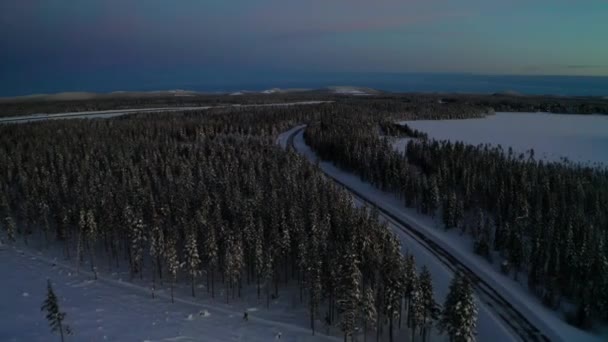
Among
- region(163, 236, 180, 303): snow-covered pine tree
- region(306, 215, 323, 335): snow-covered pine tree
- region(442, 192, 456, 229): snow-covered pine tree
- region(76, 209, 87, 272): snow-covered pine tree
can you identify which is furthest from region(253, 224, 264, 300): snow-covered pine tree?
region(442, 192, 456, 229): snow-covered pine tree

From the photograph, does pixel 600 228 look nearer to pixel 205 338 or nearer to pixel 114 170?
pixel 205 338

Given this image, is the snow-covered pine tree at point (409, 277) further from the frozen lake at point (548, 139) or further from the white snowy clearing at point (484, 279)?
the frozen lake at point (548, 139)

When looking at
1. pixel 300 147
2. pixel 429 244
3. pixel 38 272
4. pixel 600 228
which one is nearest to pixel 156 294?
pixel 38 272

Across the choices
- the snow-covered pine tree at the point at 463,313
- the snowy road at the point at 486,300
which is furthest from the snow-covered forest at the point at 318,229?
the snowy road at the point at 486,300

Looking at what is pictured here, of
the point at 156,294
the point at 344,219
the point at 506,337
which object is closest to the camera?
the point at 506,337

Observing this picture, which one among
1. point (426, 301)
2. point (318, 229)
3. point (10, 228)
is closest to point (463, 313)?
point (426, 301)

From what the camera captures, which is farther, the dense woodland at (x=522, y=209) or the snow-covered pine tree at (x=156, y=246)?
the snow-covered pine tree at (x=156, y=246)
